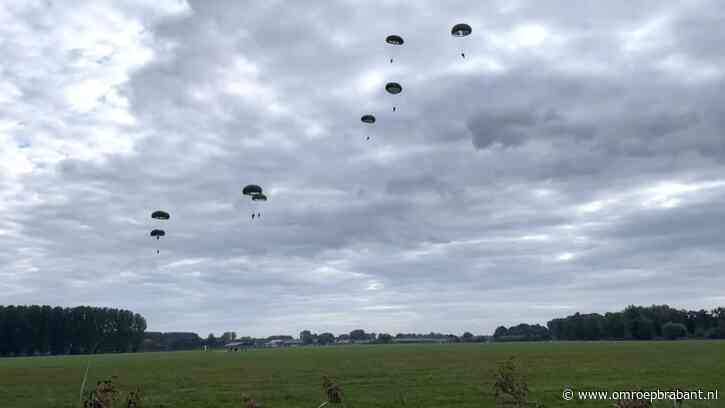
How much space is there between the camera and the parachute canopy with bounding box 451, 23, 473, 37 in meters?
46.4

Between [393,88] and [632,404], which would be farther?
[393,88]

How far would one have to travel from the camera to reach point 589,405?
1375 inches

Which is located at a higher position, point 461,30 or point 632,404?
point 461,30

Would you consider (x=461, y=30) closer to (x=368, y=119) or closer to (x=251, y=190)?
(x=368, y=119)

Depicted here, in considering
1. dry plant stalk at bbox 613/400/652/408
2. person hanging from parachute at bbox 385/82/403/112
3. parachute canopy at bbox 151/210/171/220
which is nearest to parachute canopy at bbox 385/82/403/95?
person hanging from parachute at bbox 385/82/403/112

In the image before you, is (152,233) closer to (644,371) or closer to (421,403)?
(421,403)

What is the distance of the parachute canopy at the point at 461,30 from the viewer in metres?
46.4

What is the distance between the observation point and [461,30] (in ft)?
153

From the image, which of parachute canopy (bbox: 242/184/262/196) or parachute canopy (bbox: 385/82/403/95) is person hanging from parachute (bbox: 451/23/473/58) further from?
parachute canopy (bbox: 242/184/262/196)

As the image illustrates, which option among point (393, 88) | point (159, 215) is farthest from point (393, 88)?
point (159, 215)

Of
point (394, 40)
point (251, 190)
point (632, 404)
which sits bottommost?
point (632, 404)

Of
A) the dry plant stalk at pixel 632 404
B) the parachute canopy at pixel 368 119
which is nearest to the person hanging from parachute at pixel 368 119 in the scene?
the parachute canopy at pixel 368 119

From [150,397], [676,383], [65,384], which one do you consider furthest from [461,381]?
[65,384]

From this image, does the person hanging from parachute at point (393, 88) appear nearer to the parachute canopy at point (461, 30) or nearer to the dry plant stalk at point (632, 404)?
the parachute canopy at point (461, 30)
